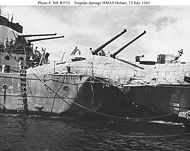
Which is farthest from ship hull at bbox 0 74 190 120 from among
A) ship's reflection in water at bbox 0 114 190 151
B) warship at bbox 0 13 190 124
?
ship's reflection in water at bbox 0 114 190 151

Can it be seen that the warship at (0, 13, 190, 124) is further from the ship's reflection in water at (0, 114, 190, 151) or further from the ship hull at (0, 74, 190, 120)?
the ship's reflection in water at (0, 114, 190, 151)

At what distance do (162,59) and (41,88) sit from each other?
1154cm

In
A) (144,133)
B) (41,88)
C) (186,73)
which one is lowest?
(144,133)

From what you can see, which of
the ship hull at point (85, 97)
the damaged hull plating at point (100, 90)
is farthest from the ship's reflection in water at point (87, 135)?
the damaged hull plating at point (100, 90)

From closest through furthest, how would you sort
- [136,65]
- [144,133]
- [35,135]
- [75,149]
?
[75,149]
[35,135]
[144,133]
[136,65]

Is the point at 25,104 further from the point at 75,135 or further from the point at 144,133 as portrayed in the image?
the point at 144,133

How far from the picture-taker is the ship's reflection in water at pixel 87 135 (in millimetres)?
11773

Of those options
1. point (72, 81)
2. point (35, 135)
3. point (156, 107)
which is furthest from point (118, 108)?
point (35, 135)

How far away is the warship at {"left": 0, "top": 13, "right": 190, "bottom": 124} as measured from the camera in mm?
18031

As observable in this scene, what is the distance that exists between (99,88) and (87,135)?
5444 millimetres

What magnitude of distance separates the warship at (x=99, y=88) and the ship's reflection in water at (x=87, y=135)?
118 cm

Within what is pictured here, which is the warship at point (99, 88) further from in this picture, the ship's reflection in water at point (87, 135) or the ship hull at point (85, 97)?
the ship's reflection in water at point (87, 135)

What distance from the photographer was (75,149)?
1129 cm

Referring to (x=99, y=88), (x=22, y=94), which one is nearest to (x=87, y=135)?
(x=99, y=88)
